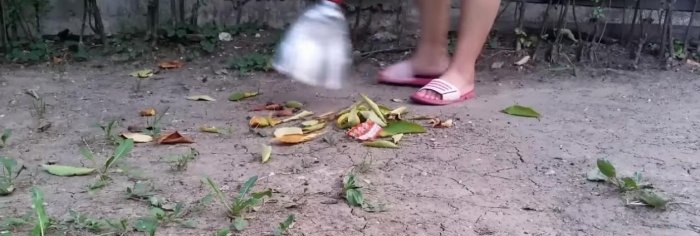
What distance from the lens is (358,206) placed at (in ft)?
6.00

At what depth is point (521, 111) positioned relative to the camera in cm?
263

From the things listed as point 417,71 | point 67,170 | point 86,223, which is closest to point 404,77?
point 417,71

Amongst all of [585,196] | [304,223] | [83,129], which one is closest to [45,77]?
[83,129]

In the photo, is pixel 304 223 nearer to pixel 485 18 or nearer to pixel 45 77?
pixel 485 18

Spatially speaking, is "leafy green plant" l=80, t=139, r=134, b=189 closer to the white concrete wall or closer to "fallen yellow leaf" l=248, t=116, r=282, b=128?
"fallen yellow leaf" l=248, t=116, r=282, b=128

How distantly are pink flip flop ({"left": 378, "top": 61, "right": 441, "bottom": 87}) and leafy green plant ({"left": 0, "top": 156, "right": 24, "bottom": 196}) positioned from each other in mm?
1422

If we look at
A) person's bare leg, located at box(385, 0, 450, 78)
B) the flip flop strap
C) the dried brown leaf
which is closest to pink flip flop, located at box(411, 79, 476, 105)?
the flip flop strap

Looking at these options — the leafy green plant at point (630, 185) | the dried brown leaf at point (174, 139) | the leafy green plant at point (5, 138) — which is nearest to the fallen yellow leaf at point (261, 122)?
the dried brown leaf at point (174, 139)

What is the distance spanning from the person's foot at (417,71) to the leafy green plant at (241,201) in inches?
50.0

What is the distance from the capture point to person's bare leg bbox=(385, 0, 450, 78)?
291cm

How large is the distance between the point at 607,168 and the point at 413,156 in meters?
0.48

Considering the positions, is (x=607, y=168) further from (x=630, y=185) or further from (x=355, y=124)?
(x=355, y=124)

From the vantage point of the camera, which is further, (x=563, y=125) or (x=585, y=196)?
(x=563, y=125)

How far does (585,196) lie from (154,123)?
1232 millimetres
